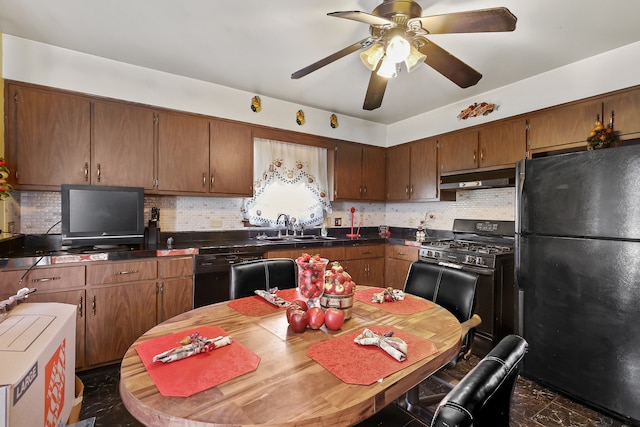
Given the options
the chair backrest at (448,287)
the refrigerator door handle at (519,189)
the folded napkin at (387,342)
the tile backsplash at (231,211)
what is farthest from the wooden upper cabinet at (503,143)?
the folded napkin at (387,342)

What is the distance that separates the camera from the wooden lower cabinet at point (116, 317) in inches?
90.1

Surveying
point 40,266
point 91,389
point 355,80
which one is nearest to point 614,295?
point 355,80

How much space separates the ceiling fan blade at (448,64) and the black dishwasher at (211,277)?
87.5 inches

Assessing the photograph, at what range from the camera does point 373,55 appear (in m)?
1.77

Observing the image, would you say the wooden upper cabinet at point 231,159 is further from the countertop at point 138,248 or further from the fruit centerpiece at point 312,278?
the fruit centerpiece at point 312,278

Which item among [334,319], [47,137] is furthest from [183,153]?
[334,319]

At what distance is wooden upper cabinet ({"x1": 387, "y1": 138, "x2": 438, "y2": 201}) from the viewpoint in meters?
3.73

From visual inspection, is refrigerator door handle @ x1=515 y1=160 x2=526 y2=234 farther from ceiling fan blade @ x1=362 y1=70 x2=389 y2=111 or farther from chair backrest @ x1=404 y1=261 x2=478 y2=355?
ceiling fan blade @ x1=362 y1=70 x2=389 y2=111

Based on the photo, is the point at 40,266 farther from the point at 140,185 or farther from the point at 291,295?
the point at 291,295

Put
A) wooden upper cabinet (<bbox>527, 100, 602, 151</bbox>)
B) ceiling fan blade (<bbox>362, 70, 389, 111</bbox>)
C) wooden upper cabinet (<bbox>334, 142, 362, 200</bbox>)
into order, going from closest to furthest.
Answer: ceiling fan blade (<bbox>362, 70, 389, 111</bbox>)
wooden upper cabinet (<bbox>527, 100, 602, 151</bbox>)
wooden upper cabinet (<bbox>334, 142, 362, 200</bbox>)

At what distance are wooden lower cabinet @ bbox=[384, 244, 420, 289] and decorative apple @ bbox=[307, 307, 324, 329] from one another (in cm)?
248

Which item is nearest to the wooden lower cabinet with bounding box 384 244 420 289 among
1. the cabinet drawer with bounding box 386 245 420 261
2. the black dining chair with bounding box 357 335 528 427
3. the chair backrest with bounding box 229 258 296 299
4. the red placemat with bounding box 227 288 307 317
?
the cabinet drawer with bounding box 386 245 420 261

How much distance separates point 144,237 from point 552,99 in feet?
12.8

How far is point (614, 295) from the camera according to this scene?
5.96 feet
